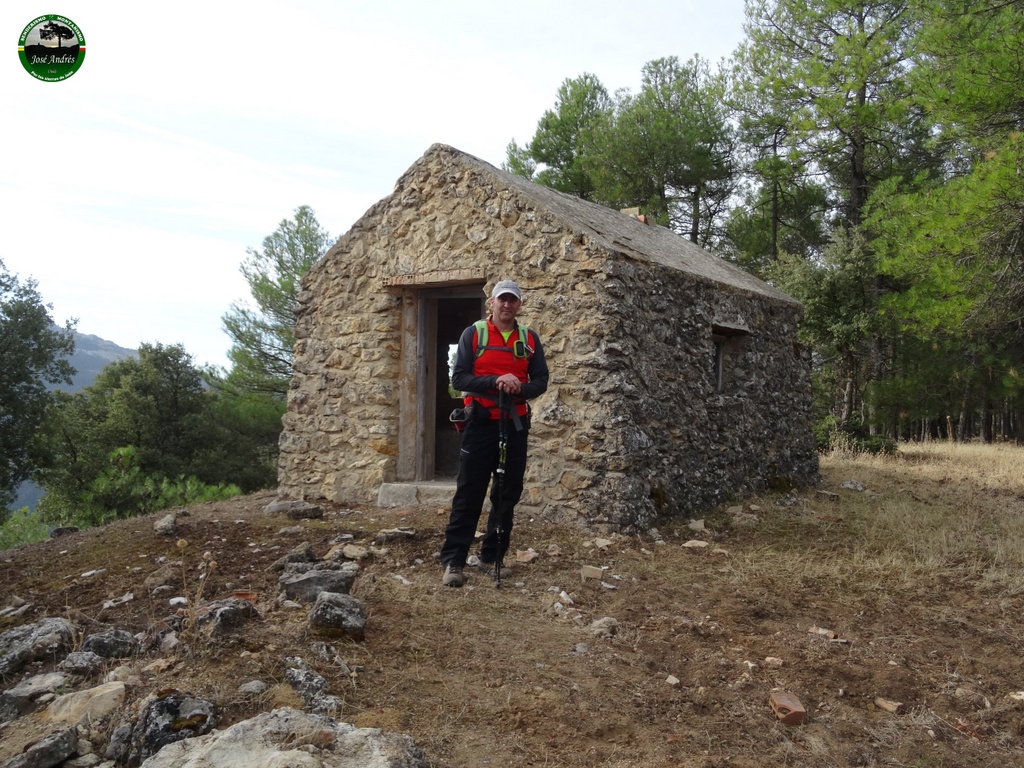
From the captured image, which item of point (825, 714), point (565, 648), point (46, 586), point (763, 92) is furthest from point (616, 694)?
point (763, 92)

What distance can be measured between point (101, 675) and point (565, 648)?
2284 millimetres

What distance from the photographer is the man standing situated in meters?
5.24

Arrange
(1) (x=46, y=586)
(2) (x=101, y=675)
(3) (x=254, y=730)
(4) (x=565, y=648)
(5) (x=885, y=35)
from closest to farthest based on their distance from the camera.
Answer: (3) (x=254, y=730) → (2) (x=101, y=675) → (4) (x=565, y=648) → (1) (x=46, y=586) → (5) (x=885, y=35)

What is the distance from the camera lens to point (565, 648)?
4.25m

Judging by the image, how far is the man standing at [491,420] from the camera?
5.24 meters

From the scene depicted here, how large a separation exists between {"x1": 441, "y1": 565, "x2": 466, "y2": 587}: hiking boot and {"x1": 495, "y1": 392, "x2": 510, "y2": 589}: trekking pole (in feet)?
0.81

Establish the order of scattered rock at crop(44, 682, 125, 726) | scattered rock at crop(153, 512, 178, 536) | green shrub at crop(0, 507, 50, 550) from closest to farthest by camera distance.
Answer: scattered rock at crop(44, 682, 125, 726)
scattered rock at crop(153, 512, 178, 536)
green shrub at crop(0, 507, 50, 550)

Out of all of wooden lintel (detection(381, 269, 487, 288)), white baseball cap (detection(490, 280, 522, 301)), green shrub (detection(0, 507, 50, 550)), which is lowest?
green shrub (detection(0, 507, 50, 550))

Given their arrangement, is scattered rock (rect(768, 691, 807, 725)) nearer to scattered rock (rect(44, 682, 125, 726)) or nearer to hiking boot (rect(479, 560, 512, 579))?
hiking boot (rect(479, 560, 512, 579))

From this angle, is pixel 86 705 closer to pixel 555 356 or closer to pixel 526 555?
pixel 526 555

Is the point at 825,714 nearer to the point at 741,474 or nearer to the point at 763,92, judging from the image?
the point at 741,474

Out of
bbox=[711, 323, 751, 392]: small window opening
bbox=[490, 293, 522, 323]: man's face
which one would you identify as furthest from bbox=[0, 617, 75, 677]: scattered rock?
bbox=[711, 323, 751, 392]: small window opening

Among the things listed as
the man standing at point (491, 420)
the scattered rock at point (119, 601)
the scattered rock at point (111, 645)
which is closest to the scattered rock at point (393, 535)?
the man standing at point (491, 420)

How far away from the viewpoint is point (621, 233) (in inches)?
350
